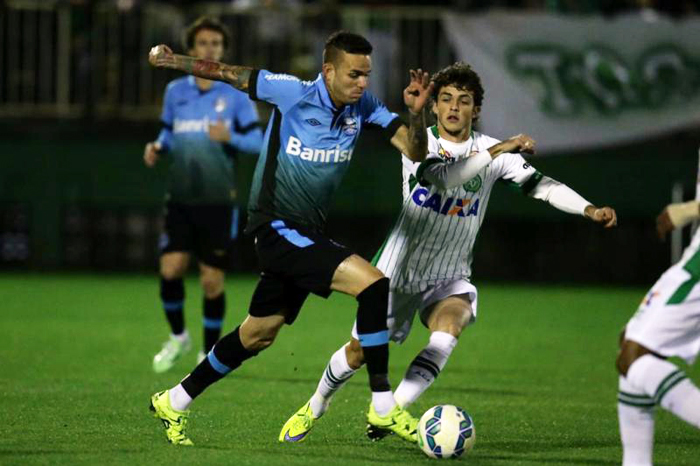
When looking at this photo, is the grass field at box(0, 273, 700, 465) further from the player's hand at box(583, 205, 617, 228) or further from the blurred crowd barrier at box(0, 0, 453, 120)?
the blurred crowd barrier at box(0, 0, 453, 120)

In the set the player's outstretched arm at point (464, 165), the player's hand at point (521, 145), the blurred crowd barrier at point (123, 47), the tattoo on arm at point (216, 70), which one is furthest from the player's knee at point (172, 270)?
the blurred crowd barrier at point (123, 47)

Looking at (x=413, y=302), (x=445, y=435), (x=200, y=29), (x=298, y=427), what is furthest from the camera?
(x=200, y=29)

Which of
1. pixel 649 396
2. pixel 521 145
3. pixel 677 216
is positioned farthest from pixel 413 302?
pixel 677 216

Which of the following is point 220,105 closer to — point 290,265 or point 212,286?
point 212,286

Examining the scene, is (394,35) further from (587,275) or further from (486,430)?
(486,430)

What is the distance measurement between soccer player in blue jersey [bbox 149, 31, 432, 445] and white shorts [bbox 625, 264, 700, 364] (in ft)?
5.11

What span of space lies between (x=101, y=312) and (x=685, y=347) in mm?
9910

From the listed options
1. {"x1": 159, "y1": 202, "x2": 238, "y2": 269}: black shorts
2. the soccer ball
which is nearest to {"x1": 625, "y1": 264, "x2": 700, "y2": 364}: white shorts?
the soccer ball

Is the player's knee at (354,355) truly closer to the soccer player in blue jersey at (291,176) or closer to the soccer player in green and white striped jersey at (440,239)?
the soccer player in green and white striped jersey at (440,239)

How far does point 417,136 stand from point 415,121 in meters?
0.08

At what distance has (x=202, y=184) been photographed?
10.9 meters

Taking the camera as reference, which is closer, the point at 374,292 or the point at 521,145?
the point at 521,145

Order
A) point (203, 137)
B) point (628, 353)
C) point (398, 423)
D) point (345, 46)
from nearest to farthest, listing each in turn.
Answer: point (628, 353) → point (398, 423) → point (345, 46) → point (203, 137)

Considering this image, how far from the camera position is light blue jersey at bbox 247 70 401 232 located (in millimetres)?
6945
